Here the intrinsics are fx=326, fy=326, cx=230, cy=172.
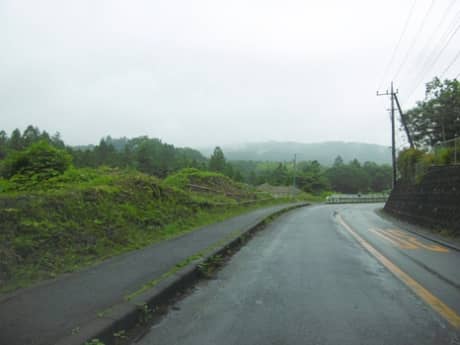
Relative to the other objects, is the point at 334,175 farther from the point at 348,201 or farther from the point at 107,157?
the point at 107,157

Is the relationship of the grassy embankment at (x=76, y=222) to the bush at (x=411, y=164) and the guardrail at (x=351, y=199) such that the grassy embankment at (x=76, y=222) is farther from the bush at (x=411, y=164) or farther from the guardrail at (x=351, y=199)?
the guardrail at (x=351, y=199)

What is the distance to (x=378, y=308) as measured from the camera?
4.05 meters

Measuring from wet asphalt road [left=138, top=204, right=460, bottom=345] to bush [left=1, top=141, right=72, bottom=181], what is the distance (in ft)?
23.8

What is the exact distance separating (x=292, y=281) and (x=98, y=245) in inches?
155

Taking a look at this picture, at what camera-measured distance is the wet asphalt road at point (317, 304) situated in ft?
10.8

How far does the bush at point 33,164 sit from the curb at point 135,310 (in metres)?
7.24

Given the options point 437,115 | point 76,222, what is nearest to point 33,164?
point 76,222

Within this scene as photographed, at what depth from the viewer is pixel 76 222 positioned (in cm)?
674

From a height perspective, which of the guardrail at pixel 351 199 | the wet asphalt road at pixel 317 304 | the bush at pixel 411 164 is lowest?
the guardrail at pixel 351 199

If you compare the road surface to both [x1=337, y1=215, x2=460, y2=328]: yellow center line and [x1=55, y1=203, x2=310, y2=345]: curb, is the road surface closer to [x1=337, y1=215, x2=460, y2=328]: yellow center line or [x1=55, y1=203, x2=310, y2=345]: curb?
[x1=55, y1=203, x2=310, y2=345]: curb

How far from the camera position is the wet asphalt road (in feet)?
10.8

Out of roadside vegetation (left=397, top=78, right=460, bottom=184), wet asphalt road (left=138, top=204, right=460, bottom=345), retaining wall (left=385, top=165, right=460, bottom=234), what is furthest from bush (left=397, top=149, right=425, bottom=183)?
wet asphalt road (left=138, top=204, right=460, bottom=345)

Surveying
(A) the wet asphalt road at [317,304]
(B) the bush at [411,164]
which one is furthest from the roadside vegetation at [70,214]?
(B) the bush at [411,164]

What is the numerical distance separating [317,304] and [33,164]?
10022 mm
